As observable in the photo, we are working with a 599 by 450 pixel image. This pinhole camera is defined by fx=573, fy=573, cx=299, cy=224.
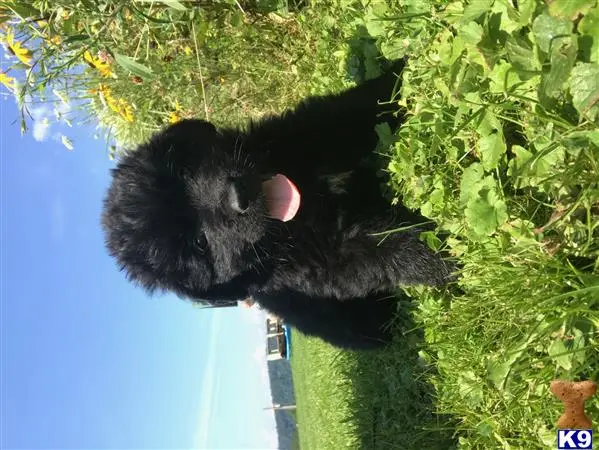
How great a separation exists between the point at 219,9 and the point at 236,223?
2.09 metres

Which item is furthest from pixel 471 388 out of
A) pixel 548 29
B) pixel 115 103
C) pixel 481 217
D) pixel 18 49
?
pixel 115 103

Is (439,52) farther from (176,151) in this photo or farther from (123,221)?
(123,221)

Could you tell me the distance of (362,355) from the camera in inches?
189

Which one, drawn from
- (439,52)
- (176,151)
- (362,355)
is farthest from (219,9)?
(362,355)

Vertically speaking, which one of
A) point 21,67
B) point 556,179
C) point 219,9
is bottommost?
point 556,179

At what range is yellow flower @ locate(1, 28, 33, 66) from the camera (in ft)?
12.8

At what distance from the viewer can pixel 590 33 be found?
138 centimetres

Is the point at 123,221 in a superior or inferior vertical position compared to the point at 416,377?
superior

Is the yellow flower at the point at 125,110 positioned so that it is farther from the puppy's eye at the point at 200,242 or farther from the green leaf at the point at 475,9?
the green leaf at the point at 475,9

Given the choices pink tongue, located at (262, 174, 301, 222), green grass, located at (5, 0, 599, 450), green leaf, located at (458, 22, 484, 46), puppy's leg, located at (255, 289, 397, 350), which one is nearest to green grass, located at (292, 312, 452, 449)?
green grass, located at (5, 0, 599, 450)

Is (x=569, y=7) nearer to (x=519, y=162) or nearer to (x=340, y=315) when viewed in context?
(x=519, y=162)

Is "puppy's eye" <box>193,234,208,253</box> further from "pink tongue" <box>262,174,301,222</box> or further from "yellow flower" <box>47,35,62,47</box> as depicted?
"yellow flower" <box>47,35,62,47</box>

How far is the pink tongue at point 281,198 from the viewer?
3.20 metres

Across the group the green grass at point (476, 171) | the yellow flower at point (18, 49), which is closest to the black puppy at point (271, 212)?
the green grass at point (476, 171)
